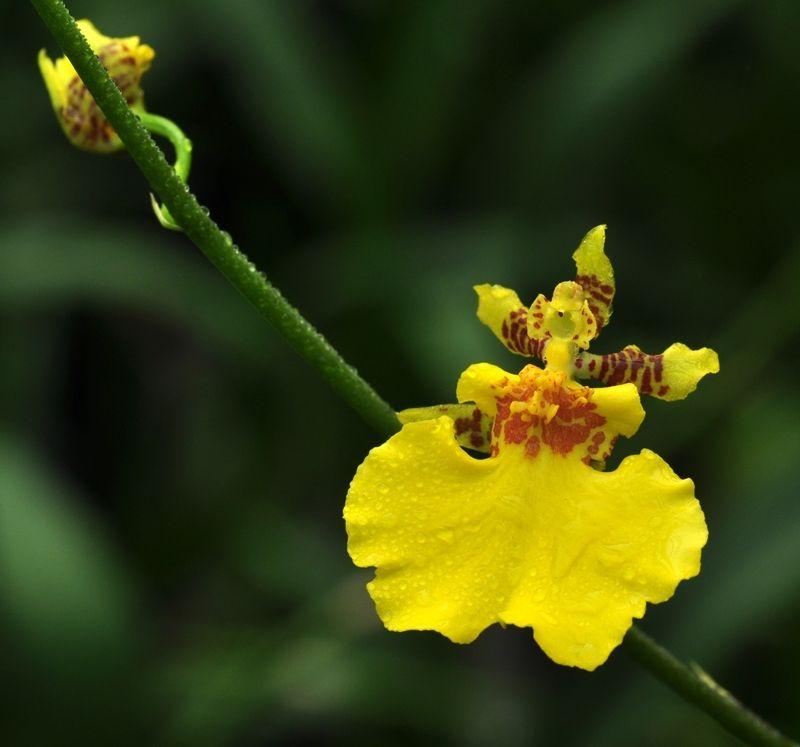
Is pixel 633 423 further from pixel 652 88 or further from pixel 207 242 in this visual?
pixel 652 88

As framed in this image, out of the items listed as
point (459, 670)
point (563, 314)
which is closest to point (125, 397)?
point (459, 670)

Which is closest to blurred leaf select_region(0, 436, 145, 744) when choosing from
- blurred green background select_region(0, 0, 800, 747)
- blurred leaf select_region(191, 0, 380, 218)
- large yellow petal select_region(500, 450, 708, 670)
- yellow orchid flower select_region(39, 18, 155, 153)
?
blurred green background select_region(0, 0, 800, 747)

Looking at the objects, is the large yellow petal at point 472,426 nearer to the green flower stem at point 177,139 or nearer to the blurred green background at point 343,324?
the green flower stem at point 177,139

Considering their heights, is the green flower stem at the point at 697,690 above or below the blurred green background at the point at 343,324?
above

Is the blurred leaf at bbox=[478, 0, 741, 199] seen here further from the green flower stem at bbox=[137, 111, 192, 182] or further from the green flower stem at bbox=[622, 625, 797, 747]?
the green flower stem at bbox=[622, 625, 797, 747]

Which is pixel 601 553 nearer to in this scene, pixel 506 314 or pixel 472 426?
pixel 472 426

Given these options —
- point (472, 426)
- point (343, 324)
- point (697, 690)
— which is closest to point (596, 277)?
point (472, 426)

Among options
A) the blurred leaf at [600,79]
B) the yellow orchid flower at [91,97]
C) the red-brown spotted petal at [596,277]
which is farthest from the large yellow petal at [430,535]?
the blurred leaf at [600,79]
